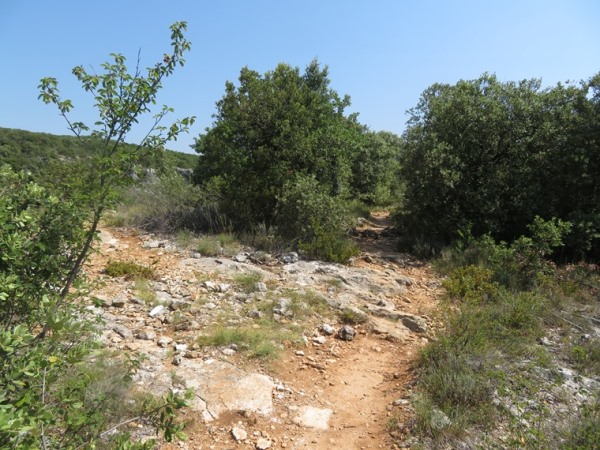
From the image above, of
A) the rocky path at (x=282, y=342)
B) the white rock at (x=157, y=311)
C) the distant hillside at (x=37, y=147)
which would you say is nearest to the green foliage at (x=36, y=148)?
the distant hillside at (x=37, y=147)

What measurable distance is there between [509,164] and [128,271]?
344 inches

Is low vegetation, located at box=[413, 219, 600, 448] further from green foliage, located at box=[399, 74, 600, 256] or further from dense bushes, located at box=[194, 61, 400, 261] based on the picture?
dense bushes, located at box=[194, 61, 400, 261]

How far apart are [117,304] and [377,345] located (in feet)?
12.4

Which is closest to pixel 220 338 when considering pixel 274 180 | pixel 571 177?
pixel 274 180

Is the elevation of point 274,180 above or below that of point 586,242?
above

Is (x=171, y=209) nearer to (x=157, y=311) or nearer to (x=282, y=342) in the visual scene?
(x=157, y=311)

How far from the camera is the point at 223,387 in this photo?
4055 millimetres

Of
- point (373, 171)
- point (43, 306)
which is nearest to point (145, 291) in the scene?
point (43, 306)

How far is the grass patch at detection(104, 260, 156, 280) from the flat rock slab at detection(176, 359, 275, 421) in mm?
2783

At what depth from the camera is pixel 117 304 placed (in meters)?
5.64

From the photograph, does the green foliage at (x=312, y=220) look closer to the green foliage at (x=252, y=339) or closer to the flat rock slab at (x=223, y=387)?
the green foliage at (x=252, y=339)

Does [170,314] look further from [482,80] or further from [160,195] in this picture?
[482,80]

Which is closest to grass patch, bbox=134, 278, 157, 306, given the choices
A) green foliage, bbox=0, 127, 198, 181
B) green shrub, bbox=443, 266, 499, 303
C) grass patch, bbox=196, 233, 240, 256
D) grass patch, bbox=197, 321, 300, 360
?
grass patch, bbox=197, 321, 300, 360

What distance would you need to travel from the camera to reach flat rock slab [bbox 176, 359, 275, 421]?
12.5ft
